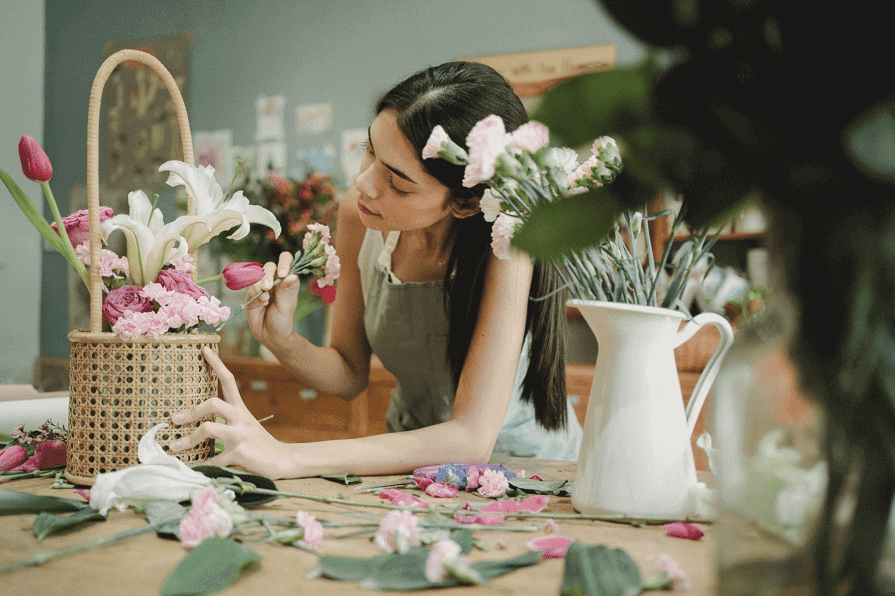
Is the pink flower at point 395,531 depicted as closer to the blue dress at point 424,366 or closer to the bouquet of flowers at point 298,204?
the blue dress at point 424,366

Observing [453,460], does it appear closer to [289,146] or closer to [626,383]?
[626,383]

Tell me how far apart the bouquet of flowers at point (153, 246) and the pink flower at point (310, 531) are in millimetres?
323

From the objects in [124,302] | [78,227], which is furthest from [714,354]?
[78,227]

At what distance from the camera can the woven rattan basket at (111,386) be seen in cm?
74

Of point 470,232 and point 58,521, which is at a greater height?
point 470,232

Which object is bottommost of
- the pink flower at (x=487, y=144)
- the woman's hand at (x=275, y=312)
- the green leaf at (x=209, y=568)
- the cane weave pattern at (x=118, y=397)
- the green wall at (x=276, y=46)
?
the green leaf at (x=209, y=568)

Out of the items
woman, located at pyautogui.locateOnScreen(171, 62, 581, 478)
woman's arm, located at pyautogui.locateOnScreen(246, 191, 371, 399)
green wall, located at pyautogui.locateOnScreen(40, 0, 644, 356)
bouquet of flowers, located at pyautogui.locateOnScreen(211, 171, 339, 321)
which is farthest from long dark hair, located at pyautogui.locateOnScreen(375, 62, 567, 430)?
green wall, located at pyautogui.locateOnScreen(40, 0, 644, 356)

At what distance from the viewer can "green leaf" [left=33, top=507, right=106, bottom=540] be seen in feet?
1.76

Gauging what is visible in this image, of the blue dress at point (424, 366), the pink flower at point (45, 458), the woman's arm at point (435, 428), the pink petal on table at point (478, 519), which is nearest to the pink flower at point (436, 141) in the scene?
the woman's arm at point (435, 428)

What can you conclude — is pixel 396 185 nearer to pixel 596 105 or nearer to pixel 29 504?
pixel 29 504

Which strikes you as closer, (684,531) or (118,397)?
(684,531)

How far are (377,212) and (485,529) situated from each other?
2.39 feet

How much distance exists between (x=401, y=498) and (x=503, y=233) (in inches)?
11.8

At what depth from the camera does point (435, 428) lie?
0.94 m
